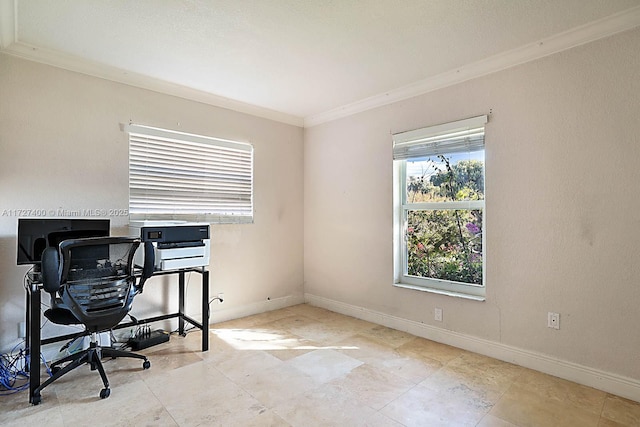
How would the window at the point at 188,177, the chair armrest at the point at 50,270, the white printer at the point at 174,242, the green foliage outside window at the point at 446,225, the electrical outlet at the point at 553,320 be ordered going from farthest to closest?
1. the window at the point at 188,177
2. the green foliage outside window at the point at 446,225
3. the white printer at the point at 174,242
4. the electrical outlet at the point at 553,320
5. the chair armrest at the point at 50,270

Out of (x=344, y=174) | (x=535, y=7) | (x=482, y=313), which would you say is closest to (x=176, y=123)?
(x=344, y=174)

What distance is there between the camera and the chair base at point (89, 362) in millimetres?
2143

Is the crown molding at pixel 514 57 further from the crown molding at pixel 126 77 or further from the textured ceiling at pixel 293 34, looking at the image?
the crown molding at pixel 126 77

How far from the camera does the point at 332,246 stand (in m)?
4.21

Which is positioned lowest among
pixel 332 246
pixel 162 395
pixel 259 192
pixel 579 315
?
pixel 162 395

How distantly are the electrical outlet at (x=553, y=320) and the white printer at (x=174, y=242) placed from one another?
2.84 m

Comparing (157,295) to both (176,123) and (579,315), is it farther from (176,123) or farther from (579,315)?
(579,315)

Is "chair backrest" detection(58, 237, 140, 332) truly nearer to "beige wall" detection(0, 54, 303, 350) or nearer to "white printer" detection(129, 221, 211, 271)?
"white printer" detection(129, 221, 211, 271)

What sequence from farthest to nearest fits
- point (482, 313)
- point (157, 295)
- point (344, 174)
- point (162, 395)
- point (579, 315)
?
1. point (344, 174)
2. point (157, 295)
3. point (482, 313)
4. point (579, 315)
5. point (162, 395)

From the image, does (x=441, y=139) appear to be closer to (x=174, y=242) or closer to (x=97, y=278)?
(x=174, y=242)

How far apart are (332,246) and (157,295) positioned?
2.02 metres

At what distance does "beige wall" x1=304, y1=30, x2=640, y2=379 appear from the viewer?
2.23m

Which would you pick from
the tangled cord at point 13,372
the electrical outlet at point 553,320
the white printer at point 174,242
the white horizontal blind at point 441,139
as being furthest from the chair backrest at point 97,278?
the electrical outlet at point 553,320

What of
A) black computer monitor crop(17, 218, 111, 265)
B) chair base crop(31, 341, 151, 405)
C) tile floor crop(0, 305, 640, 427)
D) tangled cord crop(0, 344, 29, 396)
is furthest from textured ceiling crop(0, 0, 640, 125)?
tile floor crop(0, 305, 640, 427)
